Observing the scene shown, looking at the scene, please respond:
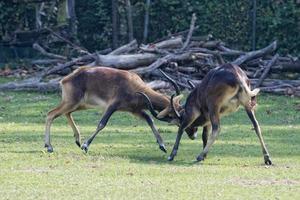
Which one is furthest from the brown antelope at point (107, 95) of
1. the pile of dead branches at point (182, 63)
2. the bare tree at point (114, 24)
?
the bare tree at point (114, 24)

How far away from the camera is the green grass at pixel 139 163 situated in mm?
10477

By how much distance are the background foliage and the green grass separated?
19.5 ft

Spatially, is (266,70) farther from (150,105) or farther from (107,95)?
(150,105)

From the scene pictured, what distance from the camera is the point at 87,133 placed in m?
16.3

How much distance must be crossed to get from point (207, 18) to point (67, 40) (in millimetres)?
3809

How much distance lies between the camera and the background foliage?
24688 millimetres

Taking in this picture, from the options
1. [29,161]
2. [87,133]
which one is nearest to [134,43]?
[87,133]

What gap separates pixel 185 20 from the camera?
84.4 ft

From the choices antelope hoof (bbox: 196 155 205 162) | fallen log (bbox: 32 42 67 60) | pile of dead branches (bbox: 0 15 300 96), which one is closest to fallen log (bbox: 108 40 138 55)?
pile of dead branches (bbox: 0 15 300 96)

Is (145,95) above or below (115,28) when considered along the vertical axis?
above

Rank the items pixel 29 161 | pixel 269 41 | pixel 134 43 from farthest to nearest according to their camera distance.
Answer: pixel 269 41, pixel 134 43, pixel 29 161

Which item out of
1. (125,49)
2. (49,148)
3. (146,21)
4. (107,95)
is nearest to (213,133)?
(107,95)

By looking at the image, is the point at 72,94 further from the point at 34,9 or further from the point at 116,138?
the point at 34,9

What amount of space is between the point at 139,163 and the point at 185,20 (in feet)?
43.9
